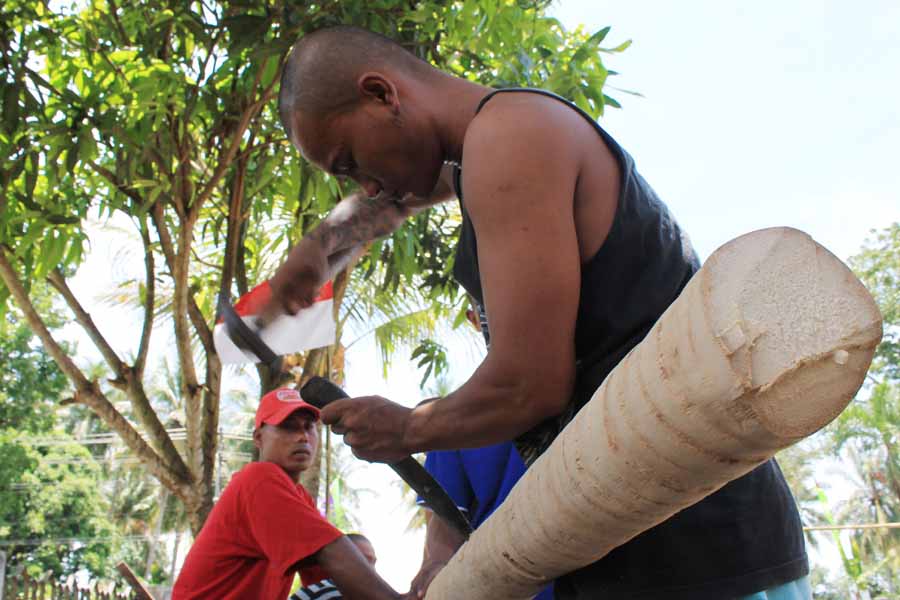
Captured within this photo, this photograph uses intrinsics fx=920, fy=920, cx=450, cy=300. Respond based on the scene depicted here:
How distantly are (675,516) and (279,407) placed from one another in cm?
288

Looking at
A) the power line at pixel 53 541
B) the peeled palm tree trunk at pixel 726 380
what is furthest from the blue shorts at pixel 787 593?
the power line at pixel 53 541

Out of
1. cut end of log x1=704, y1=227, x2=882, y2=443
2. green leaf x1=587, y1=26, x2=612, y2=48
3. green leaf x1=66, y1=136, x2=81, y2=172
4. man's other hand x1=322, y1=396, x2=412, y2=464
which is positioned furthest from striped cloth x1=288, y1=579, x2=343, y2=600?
cut end of log x1=704, y1=227, x2=882, y2=443

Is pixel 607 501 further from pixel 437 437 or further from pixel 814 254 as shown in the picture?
pixel 437 437

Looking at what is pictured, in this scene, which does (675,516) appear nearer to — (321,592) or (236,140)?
(321,592)

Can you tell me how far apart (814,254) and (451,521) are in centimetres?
117

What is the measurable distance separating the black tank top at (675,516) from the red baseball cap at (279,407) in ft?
8.26

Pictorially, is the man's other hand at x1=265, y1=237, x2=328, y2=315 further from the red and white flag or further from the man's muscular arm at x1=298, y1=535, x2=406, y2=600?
the man's muscular arm at x1=298, y1=535, x2=406, y2=600

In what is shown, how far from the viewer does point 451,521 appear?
1.75 m

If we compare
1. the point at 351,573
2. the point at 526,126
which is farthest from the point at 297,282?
the point at 351,573

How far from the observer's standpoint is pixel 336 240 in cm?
237

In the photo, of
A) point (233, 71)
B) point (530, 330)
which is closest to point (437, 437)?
point (530, 330)

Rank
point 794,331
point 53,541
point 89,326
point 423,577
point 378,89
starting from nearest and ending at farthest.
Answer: point 794,331, point 378,89, point 423,577, point 89,326, point 53,541

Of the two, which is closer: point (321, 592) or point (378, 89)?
point (378, 89)

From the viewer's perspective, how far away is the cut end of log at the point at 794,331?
2.17 feet
